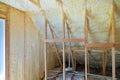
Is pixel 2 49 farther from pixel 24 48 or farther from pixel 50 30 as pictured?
pixel 50 30

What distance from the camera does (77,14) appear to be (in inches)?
132

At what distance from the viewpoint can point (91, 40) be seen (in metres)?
4.02

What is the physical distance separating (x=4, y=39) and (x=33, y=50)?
3.39 ft

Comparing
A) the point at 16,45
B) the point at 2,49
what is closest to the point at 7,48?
the point at 2,49

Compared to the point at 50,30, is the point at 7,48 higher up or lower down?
lower down

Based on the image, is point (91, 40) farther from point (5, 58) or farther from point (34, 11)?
point (5, 58)

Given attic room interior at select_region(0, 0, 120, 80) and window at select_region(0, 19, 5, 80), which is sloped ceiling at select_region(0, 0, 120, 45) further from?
window at select_region(0, 19, 5, 80)

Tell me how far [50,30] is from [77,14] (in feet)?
3.29

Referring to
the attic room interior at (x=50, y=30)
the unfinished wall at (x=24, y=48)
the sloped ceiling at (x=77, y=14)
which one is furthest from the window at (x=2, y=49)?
the sloped ceiling at (x=77, y=14)

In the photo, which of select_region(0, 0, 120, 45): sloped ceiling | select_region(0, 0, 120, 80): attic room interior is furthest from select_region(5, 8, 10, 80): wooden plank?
select_region(0, 0, 120, 45): sloped ceiling

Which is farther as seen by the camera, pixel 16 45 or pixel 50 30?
pixel 50 30

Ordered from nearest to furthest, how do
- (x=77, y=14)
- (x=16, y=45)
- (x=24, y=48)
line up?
(x=77, y=14), (x=16, y=45), (x=24, y=48)

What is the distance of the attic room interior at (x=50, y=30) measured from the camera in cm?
311

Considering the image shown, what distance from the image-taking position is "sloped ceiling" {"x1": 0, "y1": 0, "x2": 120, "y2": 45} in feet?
9.93
